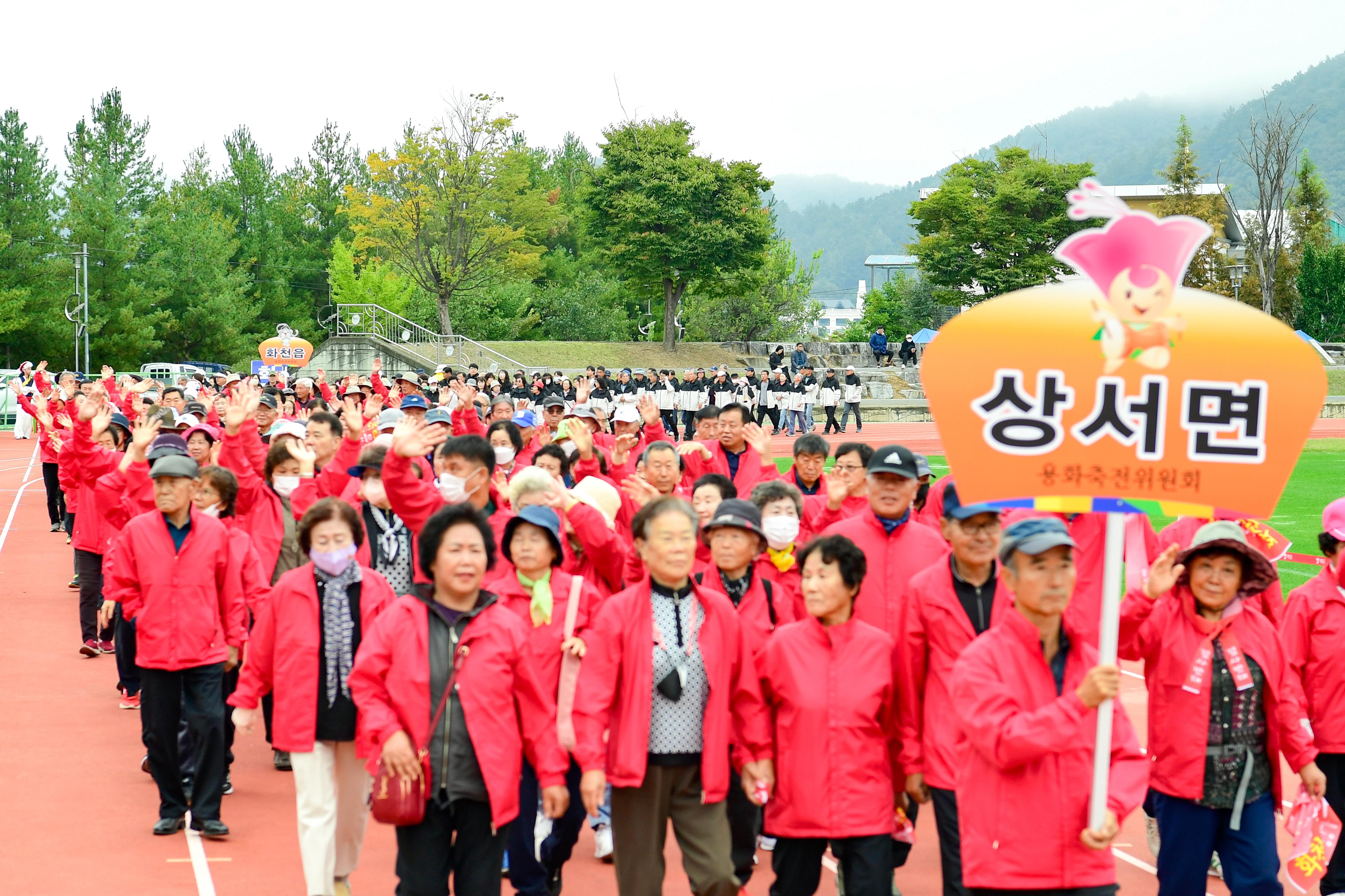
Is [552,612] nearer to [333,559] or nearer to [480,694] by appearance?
[480,694]

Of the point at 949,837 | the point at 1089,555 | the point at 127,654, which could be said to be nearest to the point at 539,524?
the point at 949,837

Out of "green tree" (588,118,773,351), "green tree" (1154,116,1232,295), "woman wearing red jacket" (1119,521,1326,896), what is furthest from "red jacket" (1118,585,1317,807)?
"green tree" (1154,116,1232,295)

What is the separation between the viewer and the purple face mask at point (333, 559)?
5508mm

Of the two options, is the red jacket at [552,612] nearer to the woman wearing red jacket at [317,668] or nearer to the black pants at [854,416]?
the woman wearing red jacket at [317,668]

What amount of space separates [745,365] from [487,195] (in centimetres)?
1143

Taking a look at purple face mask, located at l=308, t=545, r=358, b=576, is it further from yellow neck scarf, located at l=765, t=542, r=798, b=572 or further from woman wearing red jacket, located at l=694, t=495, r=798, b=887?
yellow neck scarf, located at l=765, t=542, r=798, b=572

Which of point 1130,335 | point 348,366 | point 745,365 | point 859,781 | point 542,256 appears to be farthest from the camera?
point 542,256

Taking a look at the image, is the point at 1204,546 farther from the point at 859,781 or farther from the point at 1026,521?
the point at 859,781

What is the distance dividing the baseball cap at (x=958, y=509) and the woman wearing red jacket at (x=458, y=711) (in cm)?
170

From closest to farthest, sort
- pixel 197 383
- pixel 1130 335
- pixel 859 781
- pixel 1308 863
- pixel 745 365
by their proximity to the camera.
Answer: pixel 1130 335, pixel 859 781, pixel 1308 863, pixel 197 383, pixel 745 365

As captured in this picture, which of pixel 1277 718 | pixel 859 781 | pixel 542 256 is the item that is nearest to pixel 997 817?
pixel 859 781

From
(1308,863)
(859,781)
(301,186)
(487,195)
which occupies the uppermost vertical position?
(301,186)

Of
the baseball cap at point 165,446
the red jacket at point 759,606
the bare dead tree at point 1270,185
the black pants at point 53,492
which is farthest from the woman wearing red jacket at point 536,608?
the bare dead tree at point 1270,185

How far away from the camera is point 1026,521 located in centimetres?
393
